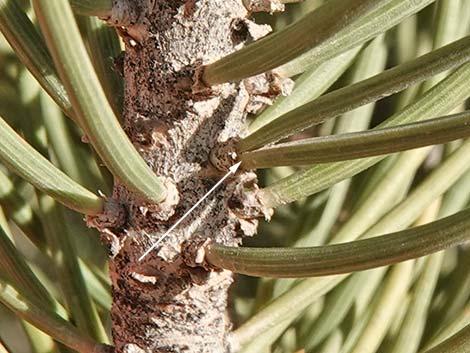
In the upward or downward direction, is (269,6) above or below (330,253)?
above

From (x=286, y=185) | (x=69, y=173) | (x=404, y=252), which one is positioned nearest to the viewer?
(x=404, y=252)

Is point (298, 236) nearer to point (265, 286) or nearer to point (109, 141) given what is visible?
point (265, 286)

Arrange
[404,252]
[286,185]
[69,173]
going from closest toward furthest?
[404,252]
[286,185]
[69,173]

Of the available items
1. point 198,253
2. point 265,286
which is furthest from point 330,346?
point 198,253

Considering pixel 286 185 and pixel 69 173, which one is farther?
pixel 69 173
